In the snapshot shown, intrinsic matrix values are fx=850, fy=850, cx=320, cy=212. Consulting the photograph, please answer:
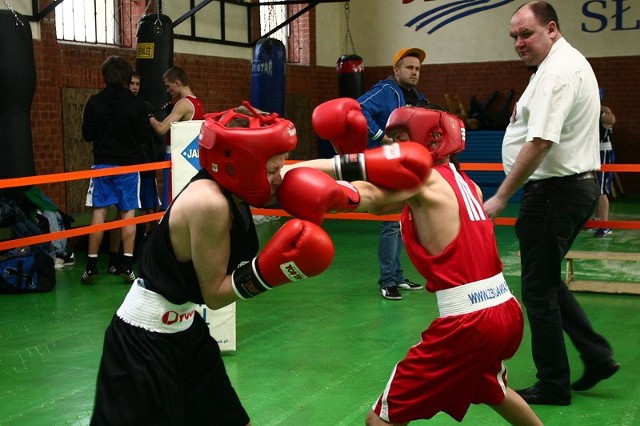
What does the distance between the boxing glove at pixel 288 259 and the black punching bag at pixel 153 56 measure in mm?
6011

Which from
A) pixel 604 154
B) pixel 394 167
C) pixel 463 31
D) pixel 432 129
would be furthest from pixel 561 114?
pixel 463 31

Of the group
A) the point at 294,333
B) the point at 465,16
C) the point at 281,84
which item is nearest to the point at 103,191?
the point at 294,333

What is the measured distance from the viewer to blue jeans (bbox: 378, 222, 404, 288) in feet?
18.5

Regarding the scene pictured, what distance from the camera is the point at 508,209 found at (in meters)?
11.1

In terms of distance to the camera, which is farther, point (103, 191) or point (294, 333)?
point (103, 191)

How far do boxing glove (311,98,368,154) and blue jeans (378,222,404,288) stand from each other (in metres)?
2.83

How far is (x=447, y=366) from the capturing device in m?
2.50

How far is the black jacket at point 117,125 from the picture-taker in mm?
6469

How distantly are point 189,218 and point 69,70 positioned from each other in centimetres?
705

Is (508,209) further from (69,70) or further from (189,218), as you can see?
(189,218)

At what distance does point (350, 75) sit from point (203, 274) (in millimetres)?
9996

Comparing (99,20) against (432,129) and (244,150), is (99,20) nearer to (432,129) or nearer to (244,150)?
(432,129)

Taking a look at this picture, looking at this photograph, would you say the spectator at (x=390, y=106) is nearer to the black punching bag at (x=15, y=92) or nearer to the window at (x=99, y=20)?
the black punching bag at (x=15, y=92)

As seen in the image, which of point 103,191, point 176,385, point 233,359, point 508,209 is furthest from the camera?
point 508,209
